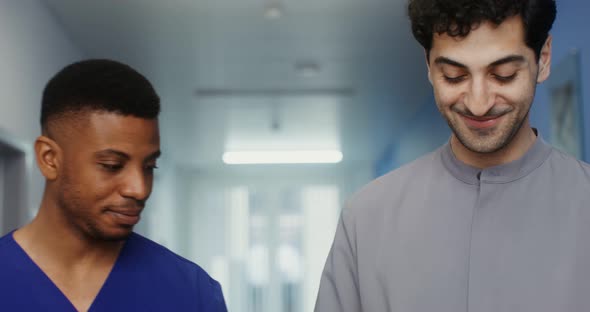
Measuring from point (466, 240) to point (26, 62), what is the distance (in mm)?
2553

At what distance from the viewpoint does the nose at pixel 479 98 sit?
3.89 feet

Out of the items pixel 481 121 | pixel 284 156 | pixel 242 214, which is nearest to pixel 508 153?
pixel 481 121

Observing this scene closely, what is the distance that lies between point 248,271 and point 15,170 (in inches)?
260

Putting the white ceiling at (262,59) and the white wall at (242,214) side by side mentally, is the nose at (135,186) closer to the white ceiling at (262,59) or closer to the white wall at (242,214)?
the white ceiling at (262,59)

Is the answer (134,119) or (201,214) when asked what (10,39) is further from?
(201,214)

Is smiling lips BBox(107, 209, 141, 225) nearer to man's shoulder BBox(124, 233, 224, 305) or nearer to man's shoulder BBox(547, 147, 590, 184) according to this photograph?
man's shoulder BBox(124, 233, 224, 305)

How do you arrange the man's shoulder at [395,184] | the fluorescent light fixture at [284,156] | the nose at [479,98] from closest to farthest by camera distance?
the nose at [479,98] → the man's shoulder at [395,184] → the fluorescent light fixture at [284,156]

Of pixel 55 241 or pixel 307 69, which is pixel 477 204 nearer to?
pixel 55 241

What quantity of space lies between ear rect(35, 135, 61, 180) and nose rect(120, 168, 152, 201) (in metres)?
0.13

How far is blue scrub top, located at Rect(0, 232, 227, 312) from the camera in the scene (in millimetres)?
1300

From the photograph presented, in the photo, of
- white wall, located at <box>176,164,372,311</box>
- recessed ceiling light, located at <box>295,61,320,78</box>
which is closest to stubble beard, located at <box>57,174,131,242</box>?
recessed ceiling light, located at <box>295,61,320,78</box>

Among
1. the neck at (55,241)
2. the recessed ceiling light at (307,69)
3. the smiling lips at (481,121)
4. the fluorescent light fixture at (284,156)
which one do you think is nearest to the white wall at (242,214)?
the fluorescent light fixture at (284,156)

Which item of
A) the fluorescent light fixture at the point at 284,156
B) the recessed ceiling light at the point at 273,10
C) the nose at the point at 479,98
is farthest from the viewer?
the fluorescent light fixture at the point at 284,156

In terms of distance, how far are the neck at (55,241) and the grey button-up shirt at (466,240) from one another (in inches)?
17.5
